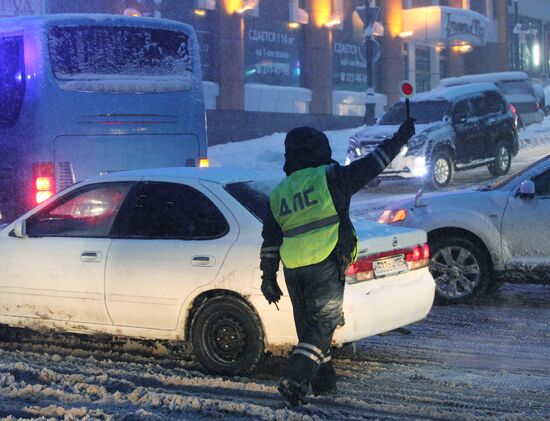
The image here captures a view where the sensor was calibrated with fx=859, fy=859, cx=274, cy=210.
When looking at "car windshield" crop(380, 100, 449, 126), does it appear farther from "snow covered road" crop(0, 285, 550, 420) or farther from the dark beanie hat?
the dark beanie hat

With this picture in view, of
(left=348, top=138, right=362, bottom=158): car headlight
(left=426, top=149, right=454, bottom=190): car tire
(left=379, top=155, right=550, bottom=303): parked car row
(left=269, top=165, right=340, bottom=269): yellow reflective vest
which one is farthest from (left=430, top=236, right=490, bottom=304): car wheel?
(left=348, top=138, right=362, bottom=158): car headlight

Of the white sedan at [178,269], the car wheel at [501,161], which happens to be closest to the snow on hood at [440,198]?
the white sedan at [178,269]

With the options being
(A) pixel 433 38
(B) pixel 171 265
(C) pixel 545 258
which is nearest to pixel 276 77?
(A) pixel 433 38

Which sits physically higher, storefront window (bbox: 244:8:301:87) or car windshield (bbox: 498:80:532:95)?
storefront window (bbox: 244:8:301:87)

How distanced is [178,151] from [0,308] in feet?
16.6

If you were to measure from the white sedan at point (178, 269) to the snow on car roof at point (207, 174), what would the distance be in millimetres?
15

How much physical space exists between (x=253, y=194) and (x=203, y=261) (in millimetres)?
652

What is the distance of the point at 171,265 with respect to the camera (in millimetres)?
6094

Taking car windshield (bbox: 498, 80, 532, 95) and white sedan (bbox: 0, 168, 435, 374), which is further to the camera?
car windshield (bbox: 498, 80, 532, 95)

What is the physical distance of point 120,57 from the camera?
37.1 ft

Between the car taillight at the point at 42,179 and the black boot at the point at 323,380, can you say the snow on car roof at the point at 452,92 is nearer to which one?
the car taillight at the point at 42,179

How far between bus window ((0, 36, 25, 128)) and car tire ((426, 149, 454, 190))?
9.15 meters

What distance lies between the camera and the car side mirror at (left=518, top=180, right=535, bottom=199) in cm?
823

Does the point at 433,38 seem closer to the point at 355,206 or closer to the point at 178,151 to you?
the point at 355,206
